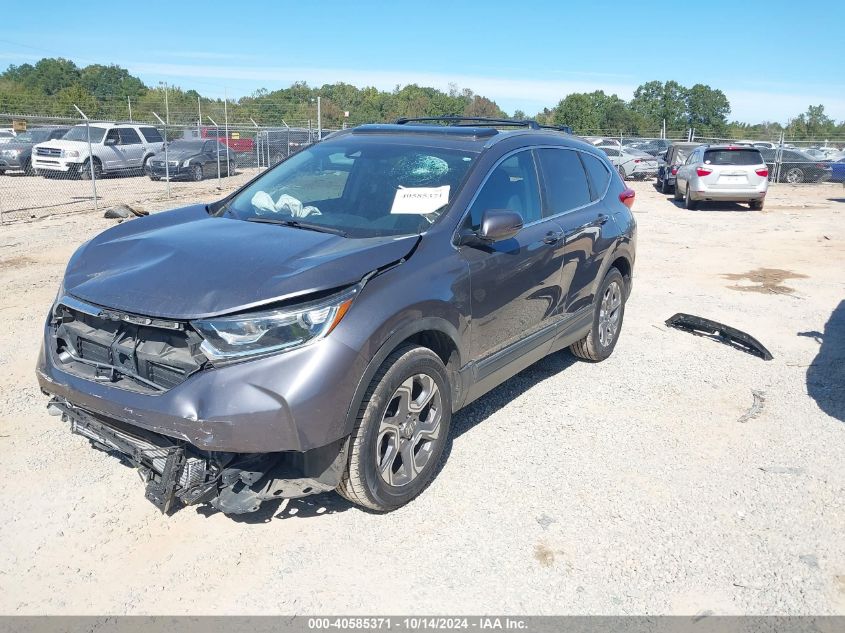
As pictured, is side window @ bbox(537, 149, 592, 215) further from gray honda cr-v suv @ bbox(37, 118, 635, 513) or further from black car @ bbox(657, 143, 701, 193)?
black car @ bbox(657, 143, 701, 193)

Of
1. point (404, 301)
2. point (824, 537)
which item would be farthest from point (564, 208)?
point (824, 537)

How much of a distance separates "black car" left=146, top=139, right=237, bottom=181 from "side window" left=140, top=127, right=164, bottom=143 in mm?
674

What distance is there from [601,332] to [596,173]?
128 centimetres

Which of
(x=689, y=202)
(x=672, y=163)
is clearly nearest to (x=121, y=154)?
(x=689, y=202)

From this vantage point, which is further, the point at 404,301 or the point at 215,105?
the point at 215,105

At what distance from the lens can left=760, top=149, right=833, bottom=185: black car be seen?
89.6 feet

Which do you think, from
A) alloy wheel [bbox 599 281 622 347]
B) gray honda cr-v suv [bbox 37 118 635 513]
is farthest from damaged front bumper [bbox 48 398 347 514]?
alloy wheel [bbox 599 281 622 347]

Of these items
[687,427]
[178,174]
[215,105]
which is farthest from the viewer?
[215,105]
